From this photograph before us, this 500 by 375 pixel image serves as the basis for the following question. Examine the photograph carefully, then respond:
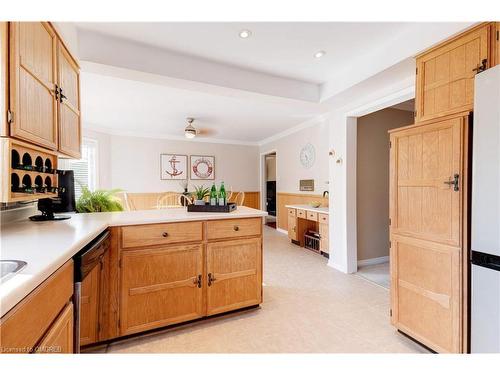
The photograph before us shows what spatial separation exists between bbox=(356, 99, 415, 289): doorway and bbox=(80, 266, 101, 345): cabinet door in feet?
10.1

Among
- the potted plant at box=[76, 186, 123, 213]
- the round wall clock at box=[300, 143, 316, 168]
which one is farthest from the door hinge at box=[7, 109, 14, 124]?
the round wall clock at box=[300, 143, 316, 168]

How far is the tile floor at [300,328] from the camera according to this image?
1652 millimetres

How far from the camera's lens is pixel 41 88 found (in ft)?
4.27

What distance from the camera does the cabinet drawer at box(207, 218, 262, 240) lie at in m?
1.91

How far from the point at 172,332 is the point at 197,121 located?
3.58 m

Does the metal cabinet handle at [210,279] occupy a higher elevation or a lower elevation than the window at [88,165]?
lower

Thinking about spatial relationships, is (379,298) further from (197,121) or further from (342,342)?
(197,121)

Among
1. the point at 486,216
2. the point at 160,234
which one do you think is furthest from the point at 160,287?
the point at 486,216

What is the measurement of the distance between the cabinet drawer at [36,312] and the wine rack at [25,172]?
447 mm

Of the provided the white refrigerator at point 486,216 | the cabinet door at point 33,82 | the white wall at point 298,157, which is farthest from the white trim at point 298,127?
the cabinet door at point 33,82

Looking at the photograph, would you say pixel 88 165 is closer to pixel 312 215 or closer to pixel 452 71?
pixel 312 215

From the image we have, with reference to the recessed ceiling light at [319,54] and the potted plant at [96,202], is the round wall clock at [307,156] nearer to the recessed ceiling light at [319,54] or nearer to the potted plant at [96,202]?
the recessed ceiling light at [319,54]

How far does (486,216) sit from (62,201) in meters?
2.99

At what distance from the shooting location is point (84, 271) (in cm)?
117
